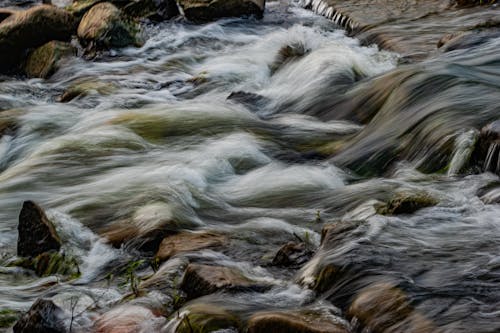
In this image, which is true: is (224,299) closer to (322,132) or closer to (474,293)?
(474,293)

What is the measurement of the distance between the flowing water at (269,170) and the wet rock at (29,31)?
0.83 metres

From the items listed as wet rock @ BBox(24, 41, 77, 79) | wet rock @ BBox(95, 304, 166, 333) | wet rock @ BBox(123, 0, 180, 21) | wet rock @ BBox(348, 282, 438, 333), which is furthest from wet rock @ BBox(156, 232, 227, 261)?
wet rock @ BBox(123, 0, 180, 21)

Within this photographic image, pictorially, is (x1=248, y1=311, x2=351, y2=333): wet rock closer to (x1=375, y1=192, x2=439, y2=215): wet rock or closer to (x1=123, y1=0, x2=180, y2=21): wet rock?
(x1=375, y1=192, x2=439, y2=215): wet rock

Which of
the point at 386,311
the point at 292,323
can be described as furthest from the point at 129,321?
the point at 386,311

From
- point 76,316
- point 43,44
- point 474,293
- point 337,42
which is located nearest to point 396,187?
point 474,293

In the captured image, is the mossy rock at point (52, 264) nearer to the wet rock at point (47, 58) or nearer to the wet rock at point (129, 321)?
the wet rock at point (129, 321)

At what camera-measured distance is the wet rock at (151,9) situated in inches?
539

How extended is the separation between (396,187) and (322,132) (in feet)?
6.51

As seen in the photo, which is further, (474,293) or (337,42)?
(337,42)

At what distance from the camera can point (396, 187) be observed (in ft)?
20.0

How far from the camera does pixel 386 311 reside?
12.4 ft

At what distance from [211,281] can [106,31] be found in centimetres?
859

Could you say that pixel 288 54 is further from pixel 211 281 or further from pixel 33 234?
pixel 211 281

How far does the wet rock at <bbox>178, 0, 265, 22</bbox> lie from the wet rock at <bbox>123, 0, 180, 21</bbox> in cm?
27
